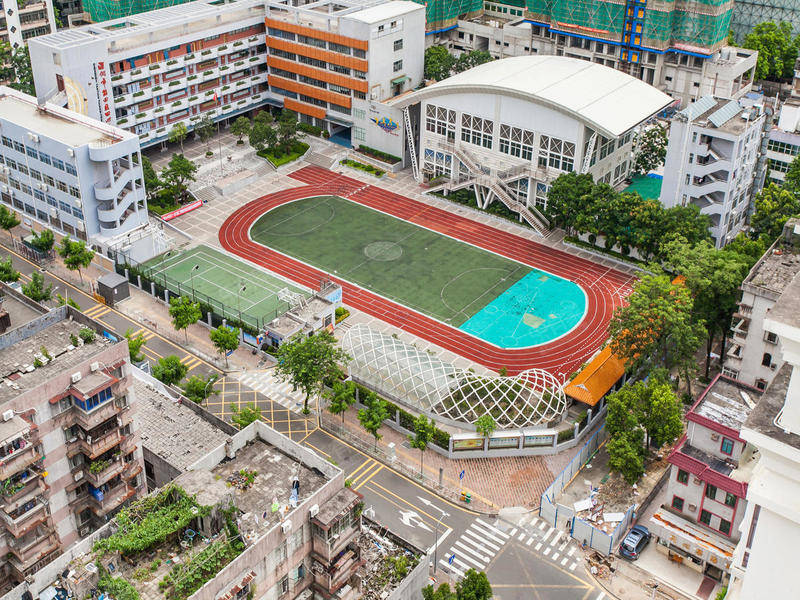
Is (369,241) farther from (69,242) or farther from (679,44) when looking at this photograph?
(679,44)

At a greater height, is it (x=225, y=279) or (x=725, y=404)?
(x=725, y=404)

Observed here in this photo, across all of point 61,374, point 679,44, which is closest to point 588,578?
point 61,374

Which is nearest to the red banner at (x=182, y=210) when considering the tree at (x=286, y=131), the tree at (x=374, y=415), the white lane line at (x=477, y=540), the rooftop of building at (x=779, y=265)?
the tree at (x=286, y=131)

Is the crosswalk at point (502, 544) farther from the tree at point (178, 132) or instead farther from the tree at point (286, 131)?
the tree at point (178, 132)

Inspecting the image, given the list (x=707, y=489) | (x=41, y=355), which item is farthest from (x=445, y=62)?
(x=41, y=355)

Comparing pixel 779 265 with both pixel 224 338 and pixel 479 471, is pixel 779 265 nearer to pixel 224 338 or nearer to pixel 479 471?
pixel 479 471

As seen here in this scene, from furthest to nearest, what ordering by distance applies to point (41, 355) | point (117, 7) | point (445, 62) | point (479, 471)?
point (117, 7) → point (445, 62) → point (479, 471) → point (41, 355)

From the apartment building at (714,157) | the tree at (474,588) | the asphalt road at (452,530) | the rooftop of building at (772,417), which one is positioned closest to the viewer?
the rooftop of building at (772,417)
